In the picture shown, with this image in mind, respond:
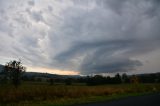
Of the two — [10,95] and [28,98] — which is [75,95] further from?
[10,95]

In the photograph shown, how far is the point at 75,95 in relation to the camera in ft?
108

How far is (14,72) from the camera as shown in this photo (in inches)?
2859

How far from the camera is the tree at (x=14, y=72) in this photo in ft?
228

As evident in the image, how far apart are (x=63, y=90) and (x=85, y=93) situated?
359cm

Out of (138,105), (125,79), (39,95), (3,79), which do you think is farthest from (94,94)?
(125,79)

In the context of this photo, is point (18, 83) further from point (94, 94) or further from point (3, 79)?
point (94, 94)

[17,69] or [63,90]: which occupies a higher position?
[17,69]

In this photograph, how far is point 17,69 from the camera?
2901 inches

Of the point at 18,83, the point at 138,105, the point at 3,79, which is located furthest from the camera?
the point at 18,83

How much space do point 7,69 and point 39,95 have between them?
45.8 meters

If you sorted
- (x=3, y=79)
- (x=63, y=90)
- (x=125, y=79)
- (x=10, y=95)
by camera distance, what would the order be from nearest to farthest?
1. (x=10, y=95)
2. (x=63, y=90)
3. (x=3, y=79)
4. (x=125, y=79)

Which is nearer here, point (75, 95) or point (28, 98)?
point (28, 98)

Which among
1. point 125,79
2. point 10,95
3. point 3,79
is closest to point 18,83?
point 3,79

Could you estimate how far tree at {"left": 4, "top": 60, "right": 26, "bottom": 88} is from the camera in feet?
228
